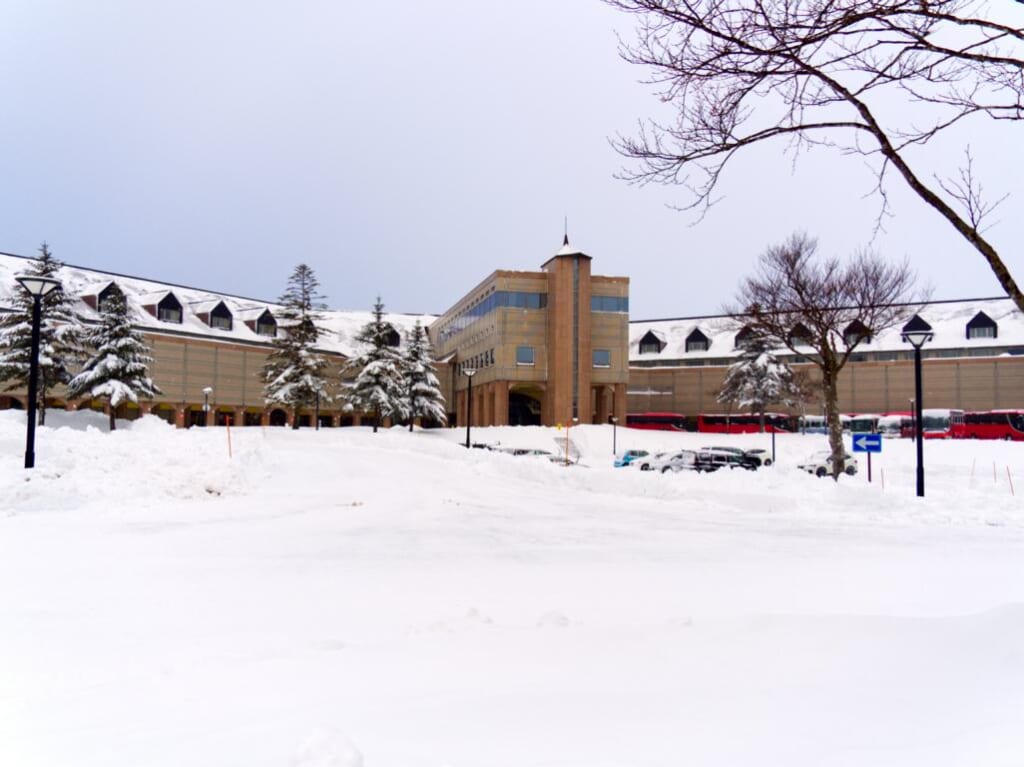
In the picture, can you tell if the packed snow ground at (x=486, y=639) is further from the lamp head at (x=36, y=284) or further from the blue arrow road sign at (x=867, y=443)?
the blue arrow road sign at (x=867, y=443)

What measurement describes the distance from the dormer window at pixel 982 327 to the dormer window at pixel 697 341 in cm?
2399

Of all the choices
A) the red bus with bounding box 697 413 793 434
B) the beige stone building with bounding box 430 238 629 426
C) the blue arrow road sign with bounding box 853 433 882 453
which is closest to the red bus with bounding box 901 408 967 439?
the red bus with bounding box 697 413 793 434

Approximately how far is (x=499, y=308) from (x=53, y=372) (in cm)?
3306

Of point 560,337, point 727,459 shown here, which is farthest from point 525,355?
point 727,459

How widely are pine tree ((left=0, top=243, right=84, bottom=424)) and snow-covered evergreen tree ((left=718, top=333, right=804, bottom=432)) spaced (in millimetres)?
45177

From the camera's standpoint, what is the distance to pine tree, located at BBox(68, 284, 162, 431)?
39.3m

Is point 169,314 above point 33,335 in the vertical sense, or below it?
above

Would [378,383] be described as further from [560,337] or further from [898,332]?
[898,332]

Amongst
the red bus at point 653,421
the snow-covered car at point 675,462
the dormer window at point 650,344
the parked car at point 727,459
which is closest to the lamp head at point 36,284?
the snow-covered car at point 675,462

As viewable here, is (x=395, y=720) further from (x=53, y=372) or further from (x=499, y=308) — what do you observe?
(x=499, y=308)

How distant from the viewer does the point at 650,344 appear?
80.3 meters

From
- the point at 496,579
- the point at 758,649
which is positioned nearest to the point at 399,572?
the point at 496,579

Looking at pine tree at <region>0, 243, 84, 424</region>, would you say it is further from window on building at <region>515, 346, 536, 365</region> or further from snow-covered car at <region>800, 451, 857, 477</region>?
snow-covered car at <region>800, 451, 857, 477</region>

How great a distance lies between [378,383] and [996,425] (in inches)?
1734
